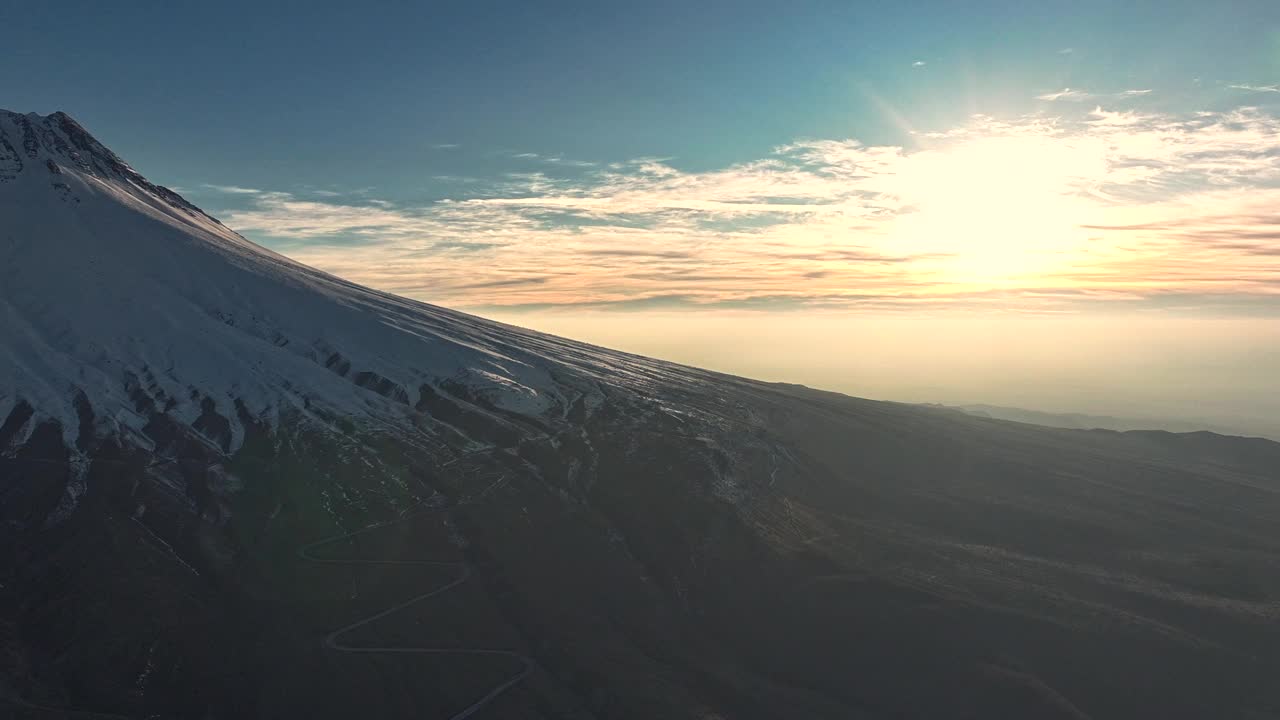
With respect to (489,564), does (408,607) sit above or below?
below

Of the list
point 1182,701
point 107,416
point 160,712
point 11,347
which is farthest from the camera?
point 11,347

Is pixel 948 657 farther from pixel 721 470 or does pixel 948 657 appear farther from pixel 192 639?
pixel 192 639

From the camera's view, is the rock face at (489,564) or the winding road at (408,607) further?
the rock face at (489,564)

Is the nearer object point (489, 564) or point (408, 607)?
point (408, 607)

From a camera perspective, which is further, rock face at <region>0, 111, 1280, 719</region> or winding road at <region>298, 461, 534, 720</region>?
A: rock face at <region>0, 111, 1280, 719</region>

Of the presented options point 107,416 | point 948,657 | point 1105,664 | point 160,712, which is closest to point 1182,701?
point 1105,664
